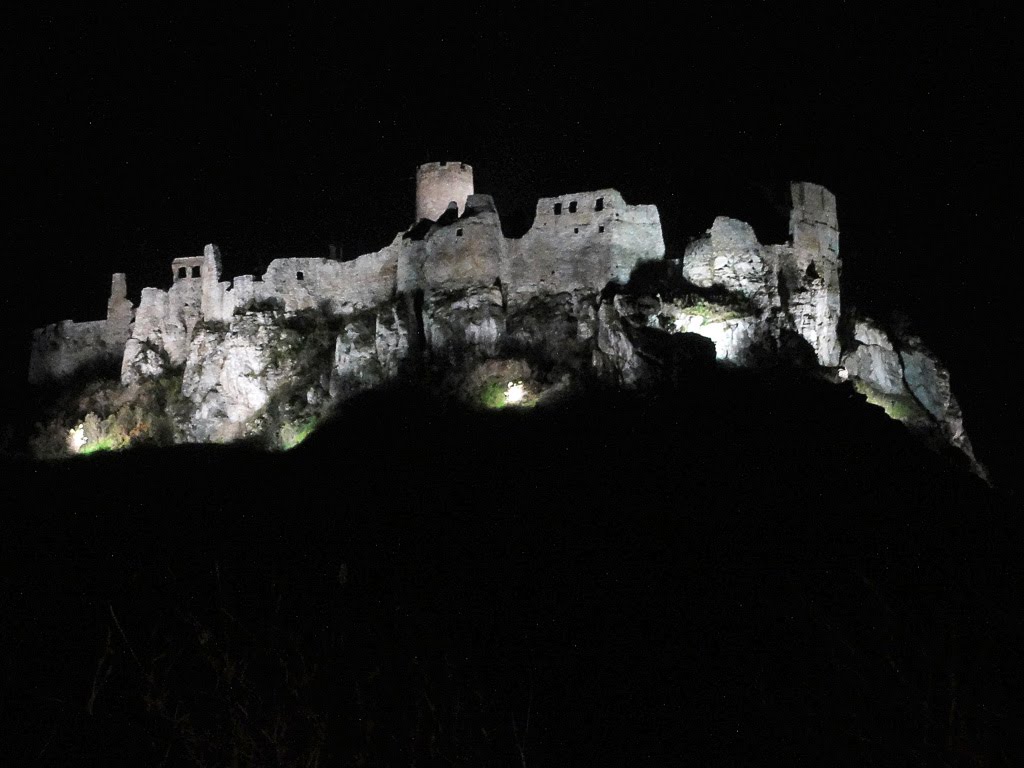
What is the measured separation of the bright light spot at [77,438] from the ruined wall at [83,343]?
588 cm

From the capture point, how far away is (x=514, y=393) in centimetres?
4109

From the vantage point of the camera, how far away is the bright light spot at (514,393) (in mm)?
40969

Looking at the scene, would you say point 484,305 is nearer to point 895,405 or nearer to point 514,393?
point 514,393

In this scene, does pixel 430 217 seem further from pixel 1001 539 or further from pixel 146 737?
pixel 146 737

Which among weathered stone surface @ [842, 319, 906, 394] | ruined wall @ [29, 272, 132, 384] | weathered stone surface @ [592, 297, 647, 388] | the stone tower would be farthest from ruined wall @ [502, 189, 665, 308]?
ruined wall @ [29, 272, 132, 384]

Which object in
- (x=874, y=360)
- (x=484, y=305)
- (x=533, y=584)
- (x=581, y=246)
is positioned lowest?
(x=533, y=584)

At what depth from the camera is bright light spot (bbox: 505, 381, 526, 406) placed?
134 ft

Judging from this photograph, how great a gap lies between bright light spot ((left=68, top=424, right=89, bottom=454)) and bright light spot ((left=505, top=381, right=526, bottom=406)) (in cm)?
1958

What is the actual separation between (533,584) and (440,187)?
23764 mm

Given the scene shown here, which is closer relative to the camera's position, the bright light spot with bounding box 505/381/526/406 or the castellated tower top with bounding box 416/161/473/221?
Result: the bright light spot with bounding box 505/381/526/406

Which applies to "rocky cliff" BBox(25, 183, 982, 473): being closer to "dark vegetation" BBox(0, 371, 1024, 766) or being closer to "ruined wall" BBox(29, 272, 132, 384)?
"dark vegetation" BBox(0, 371, 1024, 766)

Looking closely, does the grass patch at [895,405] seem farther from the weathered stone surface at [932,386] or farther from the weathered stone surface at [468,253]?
the weathered stone surface at [468,253]

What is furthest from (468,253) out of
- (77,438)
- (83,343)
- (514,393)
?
(83,343)

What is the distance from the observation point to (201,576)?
112ft
